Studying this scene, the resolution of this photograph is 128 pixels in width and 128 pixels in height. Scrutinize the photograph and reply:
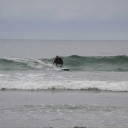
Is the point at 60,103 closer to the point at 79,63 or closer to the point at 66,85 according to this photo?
the point at 66,85

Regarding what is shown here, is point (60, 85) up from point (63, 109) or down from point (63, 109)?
up

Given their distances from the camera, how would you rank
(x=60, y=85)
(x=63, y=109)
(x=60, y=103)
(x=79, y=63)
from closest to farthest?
(x=63, y=109), (x=60, y=103), (x=60, y=85), (x=79, y=63)

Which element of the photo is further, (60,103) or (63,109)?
(60,103)

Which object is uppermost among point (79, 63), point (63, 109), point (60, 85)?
point (79, 63)

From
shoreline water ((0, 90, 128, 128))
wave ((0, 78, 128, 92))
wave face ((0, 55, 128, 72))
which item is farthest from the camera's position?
wave face ((0, 55, 128, 72))

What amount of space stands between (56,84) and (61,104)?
4878 mm

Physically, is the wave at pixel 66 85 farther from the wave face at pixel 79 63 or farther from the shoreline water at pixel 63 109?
the wave face at pixel 79 63

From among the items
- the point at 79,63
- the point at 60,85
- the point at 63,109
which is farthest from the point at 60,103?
the point at 79,63

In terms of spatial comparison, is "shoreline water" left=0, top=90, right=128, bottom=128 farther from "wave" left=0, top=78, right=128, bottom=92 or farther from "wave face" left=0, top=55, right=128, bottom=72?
"wave face" left=0, top=55, right=128, bottom=72

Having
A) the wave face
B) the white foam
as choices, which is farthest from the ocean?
the wave face

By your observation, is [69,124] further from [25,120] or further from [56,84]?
[56,84]

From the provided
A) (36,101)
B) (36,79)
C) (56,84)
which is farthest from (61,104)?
(36,79)

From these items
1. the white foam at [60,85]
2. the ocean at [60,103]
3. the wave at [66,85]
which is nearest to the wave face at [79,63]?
the ocean at [60,103]

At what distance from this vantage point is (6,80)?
20.1m
